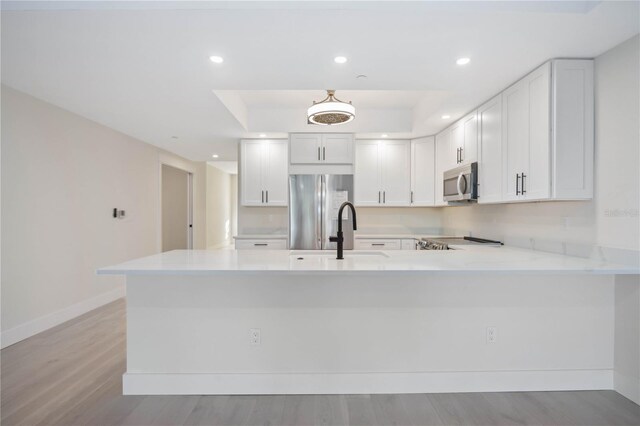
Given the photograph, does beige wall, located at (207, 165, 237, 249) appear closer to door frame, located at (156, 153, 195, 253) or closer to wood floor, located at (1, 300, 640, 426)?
door frame, located at (156, 153, 195, 253)

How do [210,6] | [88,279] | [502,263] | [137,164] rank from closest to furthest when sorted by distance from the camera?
1. [210,6]
2. [502,263]
3. [88,279]
4. [137,164]

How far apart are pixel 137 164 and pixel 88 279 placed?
1894 millimetres

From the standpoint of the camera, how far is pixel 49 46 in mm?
2066

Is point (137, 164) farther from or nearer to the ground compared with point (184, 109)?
nearer to the ground

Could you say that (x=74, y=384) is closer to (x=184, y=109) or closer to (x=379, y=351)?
(x=379, y=351)

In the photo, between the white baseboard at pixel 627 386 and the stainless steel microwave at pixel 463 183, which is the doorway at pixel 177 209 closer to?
the stainless steel microwave at pixel 463 183

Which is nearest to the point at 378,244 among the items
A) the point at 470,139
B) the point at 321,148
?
the point at 321,148

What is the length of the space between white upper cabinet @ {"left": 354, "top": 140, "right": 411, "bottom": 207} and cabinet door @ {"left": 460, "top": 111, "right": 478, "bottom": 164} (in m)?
1.11

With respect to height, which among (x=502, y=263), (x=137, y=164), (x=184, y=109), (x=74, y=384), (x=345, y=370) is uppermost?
(x=184, y=109)

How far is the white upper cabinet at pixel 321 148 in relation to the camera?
431cm

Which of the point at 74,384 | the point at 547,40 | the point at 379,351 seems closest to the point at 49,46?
the point at 74,384

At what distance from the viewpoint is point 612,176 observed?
82.0 inches

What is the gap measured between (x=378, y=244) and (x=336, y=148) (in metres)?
1.52

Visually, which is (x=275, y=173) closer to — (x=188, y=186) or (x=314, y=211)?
(x=314, y=211)
